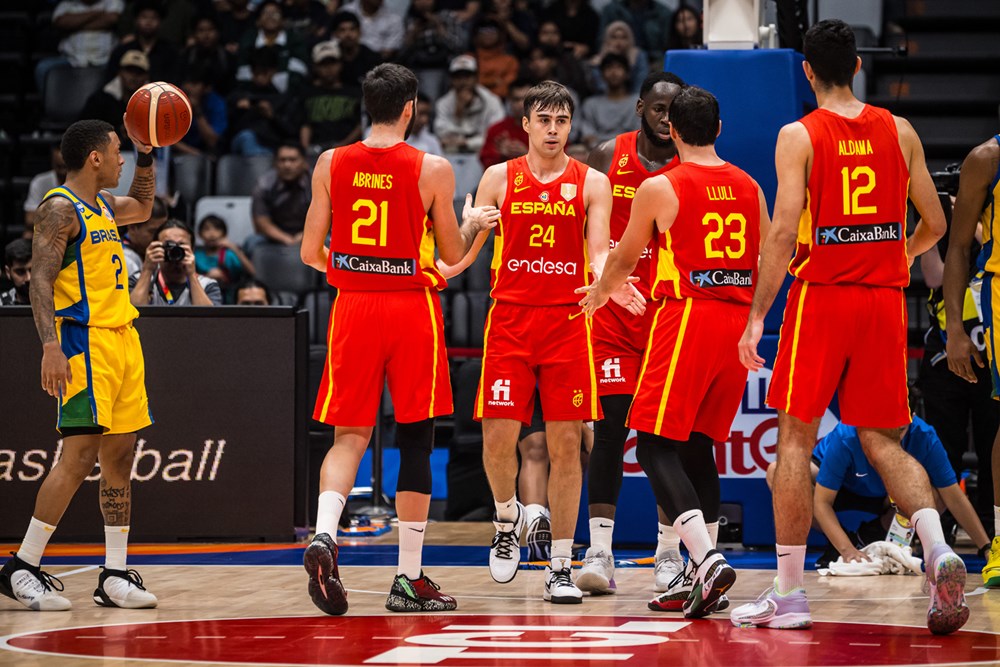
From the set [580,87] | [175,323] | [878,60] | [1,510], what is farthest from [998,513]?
[580,87]

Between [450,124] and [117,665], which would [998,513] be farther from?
[450,124]

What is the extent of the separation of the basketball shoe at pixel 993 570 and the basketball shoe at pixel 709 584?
1.66 metres

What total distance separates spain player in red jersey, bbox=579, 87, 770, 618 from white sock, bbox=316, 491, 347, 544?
4.03 feet

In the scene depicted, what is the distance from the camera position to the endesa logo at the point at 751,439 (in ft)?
26.3

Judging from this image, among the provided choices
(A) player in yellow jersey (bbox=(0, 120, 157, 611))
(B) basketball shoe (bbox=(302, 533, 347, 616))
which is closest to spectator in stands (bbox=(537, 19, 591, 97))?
(A) player in yellow jersey (bbox=(0, 120, 157, 611))

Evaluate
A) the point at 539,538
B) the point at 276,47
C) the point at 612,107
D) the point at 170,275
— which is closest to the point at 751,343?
the point at 539,538

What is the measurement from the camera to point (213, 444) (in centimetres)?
840

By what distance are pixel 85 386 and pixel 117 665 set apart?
1.75 m

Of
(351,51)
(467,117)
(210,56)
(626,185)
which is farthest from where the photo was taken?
(210,56)

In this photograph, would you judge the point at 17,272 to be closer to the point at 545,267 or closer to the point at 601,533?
the point at 545,267

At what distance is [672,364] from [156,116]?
8.60 ft

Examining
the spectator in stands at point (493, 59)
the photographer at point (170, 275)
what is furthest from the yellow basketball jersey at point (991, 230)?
the spectator in stands at point (493, 59)

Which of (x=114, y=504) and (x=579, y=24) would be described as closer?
(x=114, y=504)

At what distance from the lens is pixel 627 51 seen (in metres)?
13.6
